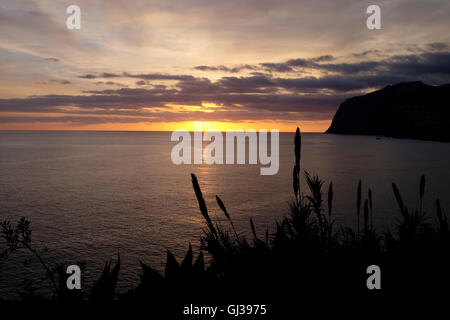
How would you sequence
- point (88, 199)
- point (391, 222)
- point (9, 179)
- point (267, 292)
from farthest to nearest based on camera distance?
point (9, 179) < point (88, 199) < point (391, 222) < point (267, 292)

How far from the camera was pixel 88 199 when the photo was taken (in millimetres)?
36719

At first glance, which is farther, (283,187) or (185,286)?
(283,187)

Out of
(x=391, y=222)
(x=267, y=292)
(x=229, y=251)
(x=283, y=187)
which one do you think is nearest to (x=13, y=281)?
(x=229, y=251)

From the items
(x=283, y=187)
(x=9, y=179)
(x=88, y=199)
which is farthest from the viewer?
(x=9, y=179)

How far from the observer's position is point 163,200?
122ft

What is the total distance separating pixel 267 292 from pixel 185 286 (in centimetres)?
108

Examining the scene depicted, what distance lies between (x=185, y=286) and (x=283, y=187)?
43.5 metres
